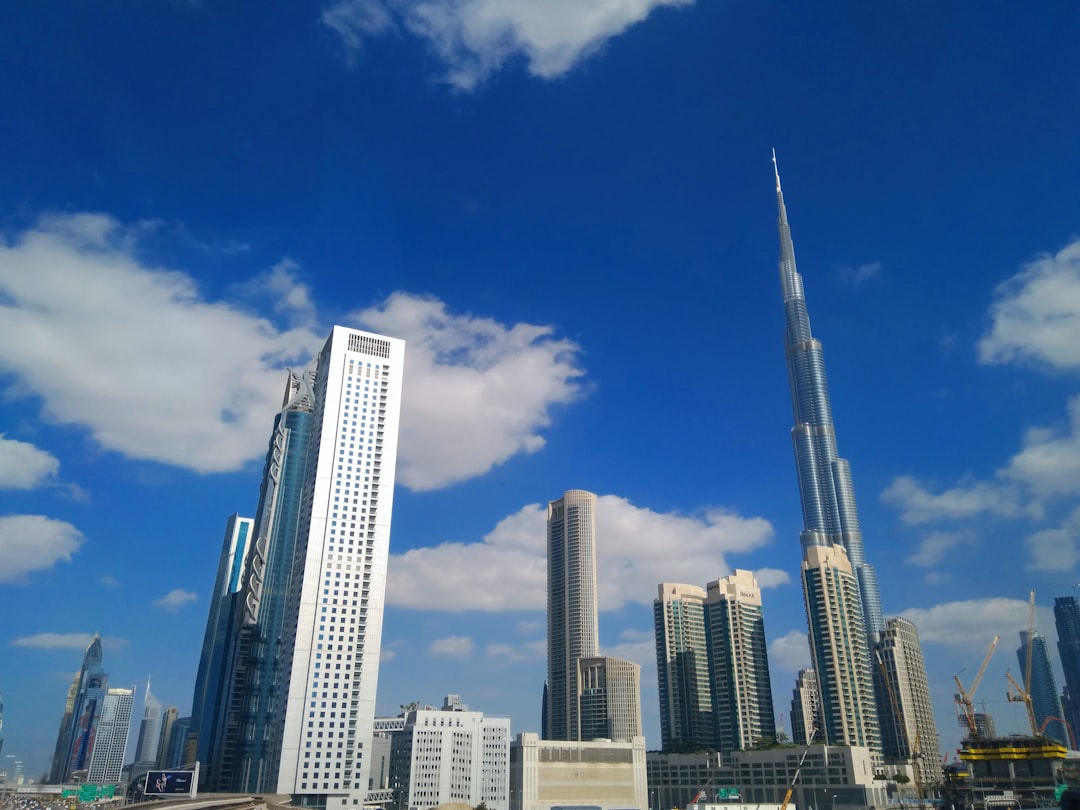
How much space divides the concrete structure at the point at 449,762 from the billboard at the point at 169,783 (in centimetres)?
7013

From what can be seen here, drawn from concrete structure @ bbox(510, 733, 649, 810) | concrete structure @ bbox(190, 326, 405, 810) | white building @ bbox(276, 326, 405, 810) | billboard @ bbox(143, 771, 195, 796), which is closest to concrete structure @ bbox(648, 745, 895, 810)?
concrete structure @ bbox(510, 733, 649, 810)

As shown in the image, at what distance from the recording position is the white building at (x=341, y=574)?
461 feet

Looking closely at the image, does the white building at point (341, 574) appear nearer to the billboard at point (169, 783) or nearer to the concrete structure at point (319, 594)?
the concrete structure at point (319, 594)

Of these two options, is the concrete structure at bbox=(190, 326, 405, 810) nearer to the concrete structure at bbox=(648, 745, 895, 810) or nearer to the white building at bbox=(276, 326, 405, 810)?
the white building at bbox=(276, 326, 405, 810)

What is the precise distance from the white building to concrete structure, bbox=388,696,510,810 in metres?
45.6

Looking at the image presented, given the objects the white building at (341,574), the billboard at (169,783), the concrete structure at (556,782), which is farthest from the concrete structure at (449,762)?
the billboard at (169,783)

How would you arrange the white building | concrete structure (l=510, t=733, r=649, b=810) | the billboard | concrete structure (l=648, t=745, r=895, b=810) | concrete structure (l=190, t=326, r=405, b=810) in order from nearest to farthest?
the billboard → the white building → concrete structure (l=190, t=326, r=405, b=810) → concrete structure (l=648, t=745, r=895, b=810) → concrete structure (l=510, t=733, r=649, b=810)

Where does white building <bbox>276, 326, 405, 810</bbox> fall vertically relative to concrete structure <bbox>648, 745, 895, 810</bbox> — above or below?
above

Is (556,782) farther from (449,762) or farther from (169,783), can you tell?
(169,783)

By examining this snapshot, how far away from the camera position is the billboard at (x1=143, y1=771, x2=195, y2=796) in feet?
388

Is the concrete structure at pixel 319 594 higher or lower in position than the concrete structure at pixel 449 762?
higher

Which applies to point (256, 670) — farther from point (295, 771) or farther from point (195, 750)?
point (295, 771)

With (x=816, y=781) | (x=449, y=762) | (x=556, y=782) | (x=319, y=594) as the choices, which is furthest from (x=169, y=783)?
(x=816, y=781)

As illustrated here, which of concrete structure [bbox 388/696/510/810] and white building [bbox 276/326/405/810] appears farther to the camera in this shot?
concrete structure [bbox 388/696/510/810]
